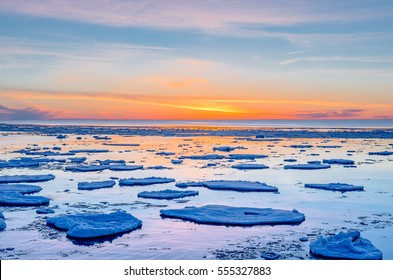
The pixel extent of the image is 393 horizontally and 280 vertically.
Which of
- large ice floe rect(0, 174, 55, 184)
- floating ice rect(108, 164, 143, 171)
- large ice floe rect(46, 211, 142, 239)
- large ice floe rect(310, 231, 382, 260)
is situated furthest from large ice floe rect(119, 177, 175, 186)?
large ice floe rect(310, 231, 382, 260)

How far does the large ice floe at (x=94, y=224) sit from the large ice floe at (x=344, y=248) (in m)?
3.55

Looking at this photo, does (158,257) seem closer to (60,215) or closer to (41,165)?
(60,215)

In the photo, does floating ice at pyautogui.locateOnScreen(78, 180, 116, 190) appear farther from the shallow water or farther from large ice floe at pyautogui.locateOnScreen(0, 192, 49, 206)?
large ice floe at pyautogui.locateOnScreen(0, 192, 49, 206)

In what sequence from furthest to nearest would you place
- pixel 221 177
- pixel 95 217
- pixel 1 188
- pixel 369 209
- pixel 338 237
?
pixel 221 177 < pixel 1 188 < pixel 369 209 < pixel 95 217 < pixel 338 237

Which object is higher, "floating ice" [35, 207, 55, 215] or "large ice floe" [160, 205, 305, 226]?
"large ice floe" [160, 205, 305, 226]

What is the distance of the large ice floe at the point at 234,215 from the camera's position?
990cm

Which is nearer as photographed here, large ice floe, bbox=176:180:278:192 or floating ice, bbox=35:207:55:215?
floating ice, bbox=35:207:55:215

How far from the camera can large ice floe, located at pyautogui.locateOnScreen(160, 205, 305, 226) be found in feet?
32.5

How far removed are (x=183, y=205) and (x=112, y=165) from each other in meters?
8.53

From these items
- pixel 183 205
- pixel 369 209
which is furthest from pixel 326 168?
pixel 183 205

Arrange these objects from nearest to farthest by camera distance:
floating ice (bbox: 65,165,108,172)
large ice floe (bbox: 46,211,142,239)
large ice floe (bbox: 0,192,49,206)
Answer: large ice floe (bbox: 46,211,142,239) < large ice floe (bbox: 0,192,49,206) < floating ice (bbox: 65,165,108,172)

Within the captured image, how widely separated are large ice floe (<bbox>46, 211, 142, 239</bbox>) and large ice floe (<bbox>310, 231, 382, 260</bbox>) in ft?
11.6

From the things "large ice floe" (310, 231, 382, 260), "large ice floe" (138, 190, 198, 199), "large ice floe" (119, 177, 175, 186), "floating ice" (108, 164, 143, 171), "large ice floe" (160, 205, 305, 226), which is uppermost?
"floating ice" (108, 164, 143, 171)

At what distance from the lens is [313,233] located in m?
9.20
